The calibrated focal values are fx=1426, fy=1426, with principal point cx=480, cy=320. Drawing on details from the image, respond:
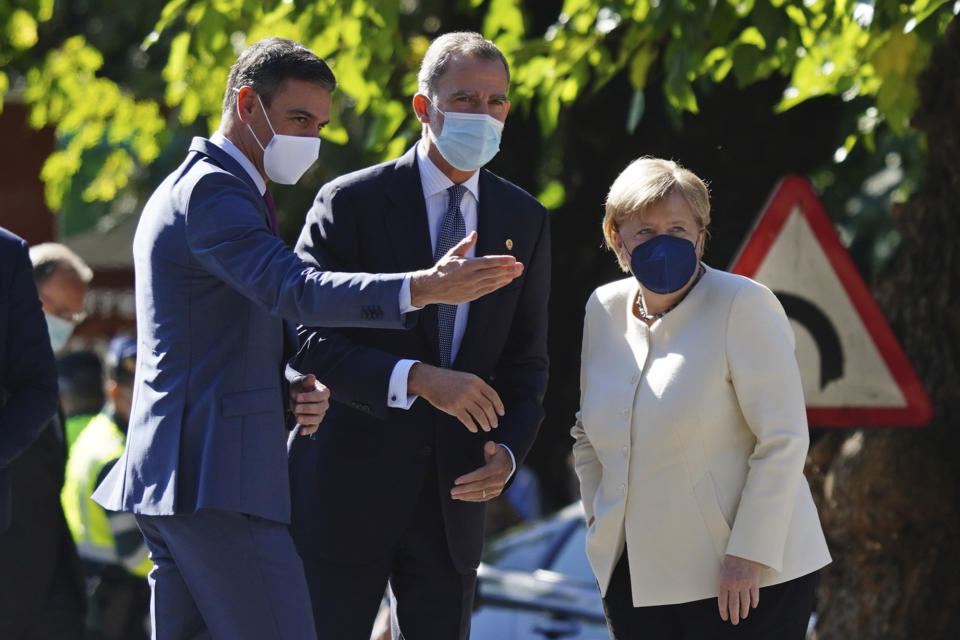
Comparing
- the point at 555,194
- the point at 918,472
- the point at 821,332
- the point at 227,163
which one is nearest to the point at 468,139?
the point at 227,163

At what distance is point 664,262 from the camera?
3.76 m

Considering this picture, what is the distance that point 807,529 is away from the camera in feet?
12.4

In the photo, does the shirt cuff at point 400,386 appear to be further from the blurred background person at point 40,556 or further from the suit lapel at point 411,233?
the blurred background person at point 40,556

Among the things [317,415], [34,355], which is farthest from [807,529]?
[34,355]

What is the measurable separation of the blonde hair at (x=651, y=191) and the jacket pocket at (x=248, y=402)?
3.63 feet

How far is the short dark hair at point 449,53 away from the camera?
3967 millimetres

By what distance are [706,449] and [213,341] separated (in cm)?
133

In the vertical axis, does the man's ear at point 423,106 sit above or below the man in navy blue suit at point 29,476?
above

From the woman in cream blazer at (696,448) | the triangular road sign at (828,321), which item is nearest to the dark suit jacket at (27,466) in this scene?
the woman in cream blazer at (696,448)

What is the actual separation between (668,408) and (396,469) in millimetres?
766

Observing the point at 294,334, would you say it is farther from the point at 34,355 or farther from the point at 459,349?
the point at 34,355

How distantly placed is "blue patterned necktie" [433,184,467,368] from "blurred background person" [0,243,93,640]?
60.9 inches

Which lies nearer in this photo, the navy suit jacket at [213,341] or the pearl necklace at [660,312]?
the navy suit jacket at [213,341]

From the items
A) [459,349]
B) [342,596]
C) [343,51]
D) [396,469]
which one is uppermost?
[343,51]
